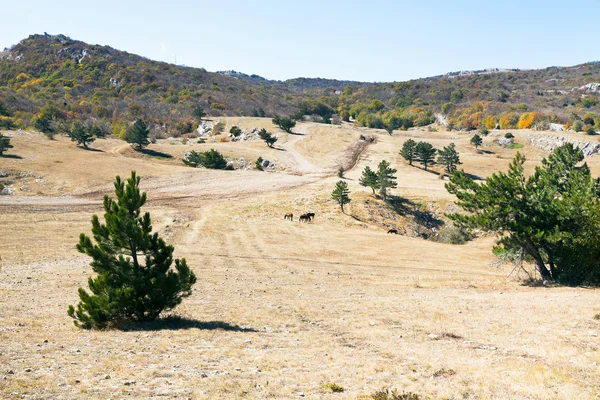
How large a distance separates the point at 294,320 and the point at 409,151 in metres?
80.4

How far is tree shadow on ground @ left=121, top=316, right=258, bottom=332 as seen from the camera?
16391 mm

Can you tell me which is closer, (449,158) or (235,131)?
(449,158)

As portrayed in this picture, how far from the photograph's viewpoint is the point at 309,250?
1663 inches

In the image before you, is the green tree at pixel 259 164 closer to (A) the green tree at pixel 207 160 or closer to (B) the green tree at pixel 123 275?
(A) the green tree at pixel 207 160

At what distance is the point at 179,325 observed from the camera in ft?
56.1

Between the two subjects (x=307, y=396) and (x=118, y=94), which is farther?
(x=118, y=94)

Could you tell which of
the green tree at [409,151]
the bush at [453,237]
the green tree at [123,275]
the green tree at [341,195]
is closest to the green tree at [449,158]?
the green tree at [409,151]

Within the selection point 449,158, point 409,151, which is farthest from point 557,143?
point 409,151

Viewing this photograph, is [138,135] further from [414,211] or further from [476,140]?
[476,140]

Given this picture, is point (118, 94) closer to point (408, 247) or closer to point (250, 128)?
point (250, 128)

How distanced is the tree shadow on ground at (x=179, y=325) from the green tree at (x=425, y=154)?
7935cm

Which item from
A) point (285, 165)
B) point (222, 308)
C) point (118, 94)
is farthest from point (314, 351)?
point (118, 94)

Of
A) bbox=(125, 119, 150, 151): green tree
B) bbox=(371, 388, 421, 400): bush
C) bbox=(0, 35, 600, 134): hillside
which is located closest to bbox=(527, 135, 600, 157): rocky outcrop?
bbox=(0, 35, 600, 134): hillside

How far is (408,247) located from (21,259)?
37.3m
